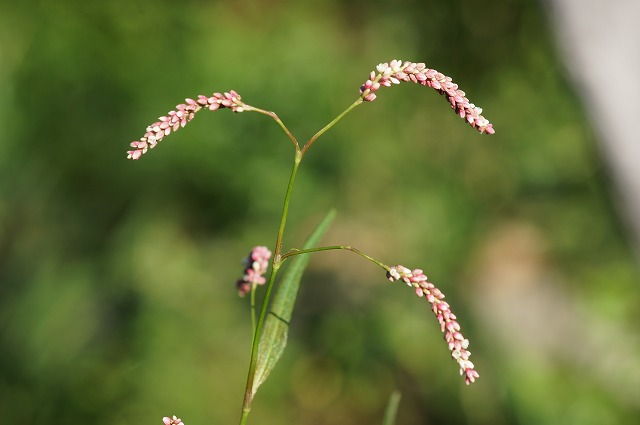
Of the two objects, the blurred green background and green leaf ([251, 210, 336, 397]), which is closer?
green leaf ([251, 210, 336, 397])

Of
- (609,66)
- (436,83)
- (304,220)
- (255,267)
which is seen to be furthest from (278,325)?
(304,220)

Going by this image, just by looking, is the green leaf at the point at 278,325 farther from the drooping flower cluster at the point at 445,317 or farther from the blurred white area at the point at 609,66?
the blurred white area at the point at 609,66

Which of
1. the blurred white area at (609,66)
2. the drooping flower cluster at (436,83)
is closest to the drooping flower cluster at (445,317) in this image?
the drooping flower cluster at (436,83)

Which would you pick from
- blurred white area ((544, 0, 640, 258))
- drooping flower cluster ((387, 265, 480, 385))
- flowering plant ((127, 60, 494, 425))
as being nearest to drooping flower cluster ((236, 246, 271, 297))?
flowering plant ((127, 60, 494, 425))

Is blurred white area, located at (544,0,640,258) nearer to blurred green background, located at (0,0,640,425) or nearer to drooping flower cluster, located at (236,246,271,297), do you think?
blurred green background, located at (0,0,640,425)

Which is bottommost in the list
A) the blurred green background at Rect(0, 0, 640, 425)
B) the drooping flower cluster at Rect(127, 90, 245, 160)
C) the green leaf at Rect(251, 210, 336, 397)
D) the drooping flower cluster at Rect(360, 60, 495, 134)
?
the green leaf at Rect(251, 210, 336, 397)

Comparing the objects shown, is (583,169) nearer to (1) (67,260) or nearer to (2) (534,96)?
(2) (534,96)

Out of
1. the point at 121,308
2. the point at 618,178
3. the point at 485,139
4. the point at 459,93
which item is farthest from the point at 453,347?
the point at 485,139
